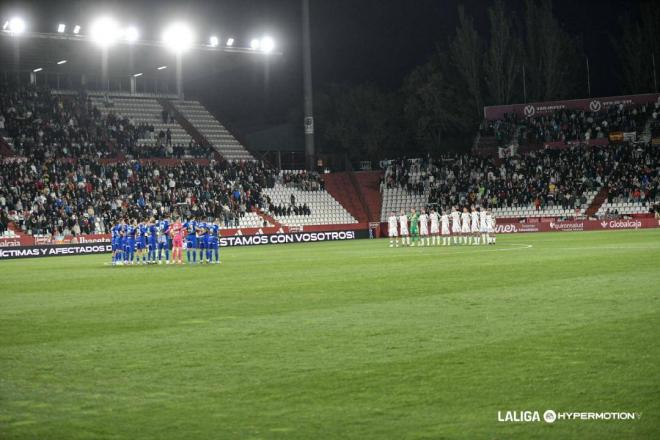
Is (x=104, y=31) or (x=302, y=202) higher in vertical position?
(x=104, y=31)

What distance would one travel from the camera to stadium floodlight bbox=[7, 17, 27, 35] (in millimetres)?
49438

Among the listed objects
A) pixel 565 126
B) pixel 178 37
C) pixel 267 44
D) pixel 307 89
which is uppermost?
pixel 267 44

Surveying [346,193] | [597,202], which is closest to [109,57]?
[346,193]

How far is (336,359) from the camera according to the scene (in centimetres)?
974

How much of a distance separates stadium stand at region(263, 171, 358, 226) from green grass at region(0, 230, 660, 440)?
3780cm

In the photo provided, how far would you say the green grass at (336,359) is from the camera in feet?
23.2

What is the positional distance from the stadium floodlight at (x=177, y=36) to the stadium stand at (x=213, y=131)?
10545 millimetres

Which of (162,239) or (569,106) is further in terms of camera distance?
(569,106)

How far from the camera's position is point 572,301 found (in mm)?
14336

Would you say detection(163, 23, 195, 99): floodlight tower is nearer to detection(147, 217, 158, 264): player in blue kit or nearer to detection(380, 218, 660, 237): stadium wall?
detection(380, 218, 660, 237): stadium wall

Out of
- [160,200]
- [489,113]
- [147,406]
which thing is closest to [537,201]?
[489,113]

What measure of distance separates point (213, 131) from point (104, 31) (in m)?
15.8

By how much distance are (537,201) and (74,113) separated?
3140 cm

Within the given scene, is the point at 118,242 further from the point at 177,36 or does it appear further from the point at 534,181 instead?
the point at 534,181
